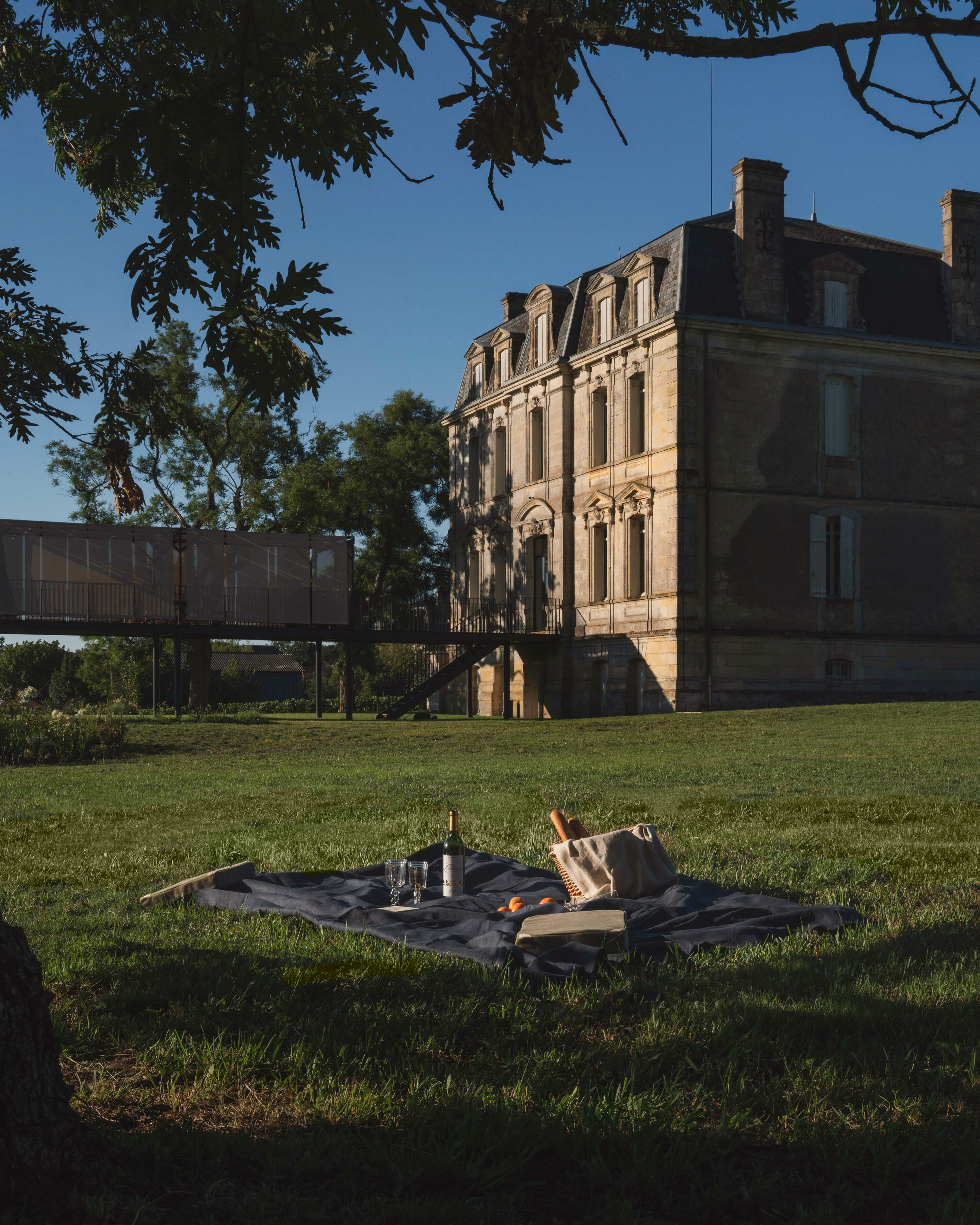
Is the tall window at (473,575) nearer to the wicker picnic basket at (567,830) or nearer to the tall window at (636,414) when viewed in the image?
the tall window at (636,414)

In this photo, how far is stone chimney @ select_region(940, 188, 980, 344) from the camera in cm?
3378

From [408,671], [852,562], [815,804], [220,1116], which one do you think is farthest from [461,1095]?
[408,671]

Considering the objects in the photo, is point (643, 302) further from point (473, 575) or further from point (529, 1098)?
point (529, 1098)

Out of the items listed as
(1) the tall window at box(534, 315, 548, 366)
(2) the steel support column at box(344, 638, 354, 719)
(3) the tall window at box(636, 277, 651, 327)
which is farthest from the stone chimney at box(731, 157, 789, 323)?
(2) the steel support column at box(344, 638, 354, 719)

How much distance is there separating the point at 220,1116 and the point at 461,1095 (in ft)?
2.47

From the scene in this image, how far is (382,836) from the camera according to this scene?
990cm

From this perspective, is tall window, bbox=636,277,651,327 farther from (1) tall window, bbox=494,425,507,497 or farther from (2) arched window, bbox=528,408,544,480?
(1) tall window, bbox=494,425,507,497

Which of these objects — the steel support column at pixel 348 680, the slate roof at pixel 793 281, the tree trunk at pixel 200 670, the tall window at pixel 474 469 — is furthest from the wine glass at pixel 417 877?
the tall window at pixel 474 469

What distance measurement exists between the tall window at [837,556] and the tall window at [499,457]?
11214mm

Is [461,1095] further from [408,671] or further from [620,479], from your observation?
[408,671]

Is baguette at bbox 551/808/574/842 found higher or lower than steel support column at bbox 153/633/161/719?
lower

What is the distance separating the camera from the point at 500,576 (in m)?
39.1

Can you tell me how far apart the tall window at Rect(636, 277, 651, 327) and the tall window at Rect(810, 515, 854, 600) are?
7.13 meters

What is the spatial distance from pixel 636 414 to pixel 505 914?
28170 millimetres
